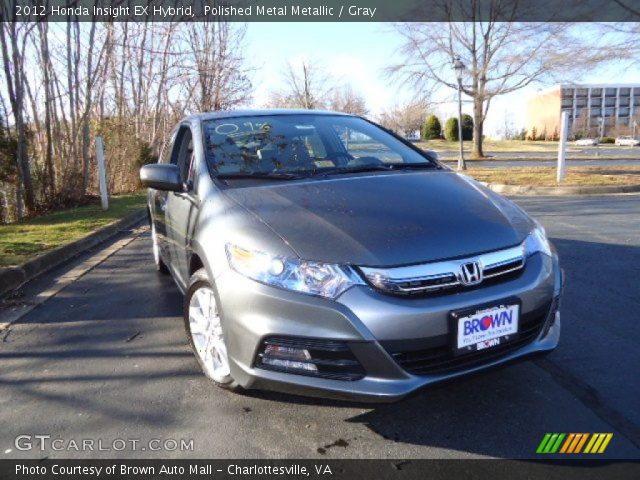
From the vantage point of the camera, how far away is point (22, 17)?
32.3 feet

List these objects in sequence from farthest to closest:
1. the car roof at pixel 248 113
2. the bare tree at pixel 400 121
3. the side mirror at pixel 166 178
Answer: the bare tree at pixel 400 121, the car roof at pixel 248 113, the side mirror at pixel 166 178

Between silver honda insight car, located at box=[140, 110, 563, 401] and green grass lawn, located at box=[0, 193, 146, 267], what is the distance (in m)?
3.85

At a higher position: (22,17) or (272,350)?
(22,17)

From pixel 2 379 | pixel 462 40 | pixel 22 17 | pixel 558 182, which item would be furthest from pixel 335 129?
pixel 462 40

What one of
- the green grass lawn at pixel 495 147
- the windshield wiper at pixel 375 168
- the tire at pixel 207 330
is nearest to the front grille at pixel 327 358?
the tire at pixel 207 330

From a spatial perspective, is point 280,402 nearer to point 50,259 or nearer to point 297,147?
point 297,147

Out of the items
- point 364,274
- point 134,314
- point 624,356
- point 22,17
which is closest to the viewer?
point 364,274

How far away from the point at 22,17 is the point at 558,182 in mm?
13142

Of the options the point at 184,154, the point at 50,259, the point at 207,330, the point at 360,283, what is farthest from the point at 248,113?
the point at 50,259

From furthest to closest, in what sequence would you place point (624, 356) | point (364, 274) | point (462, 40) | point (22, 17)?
point (462, 40) < point (22, 17) < point (624, 356) < point (364, 274)

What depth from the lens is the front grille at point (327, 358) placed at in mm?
2084

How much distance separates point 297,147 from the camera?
3.42 meters

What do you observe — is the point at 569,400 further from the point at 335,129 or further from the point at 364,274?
the point at 335,129

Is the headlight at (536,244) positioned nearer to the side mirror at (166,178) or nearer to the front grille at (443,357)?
the front grille at (443,357)
